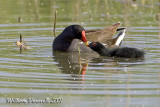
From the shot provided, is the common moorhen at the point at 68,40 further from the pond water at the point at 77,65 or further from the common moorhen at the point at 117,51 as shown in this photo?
the common moorhen at the point at 117,51

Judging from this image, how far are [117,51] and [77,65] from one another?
3.65ft

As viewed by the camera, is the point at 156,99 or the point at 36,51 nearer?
the point at 156,99

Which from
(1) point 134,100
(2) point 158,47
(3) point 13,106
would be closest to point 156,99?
(1) point 134,100

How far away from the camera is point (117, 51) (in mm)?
9289

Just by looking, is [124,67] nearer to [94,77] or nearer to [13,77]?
[94,77]

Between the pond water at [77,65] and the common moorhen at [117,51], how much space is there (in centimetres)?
17

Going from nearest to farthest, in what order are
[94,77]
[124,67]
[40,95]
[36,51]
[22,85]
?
[40,95], [22,85], [94,77], [124,67], [36,51]

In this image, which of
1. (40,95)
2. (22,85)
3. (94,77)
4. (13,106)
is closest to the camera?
(13,106)

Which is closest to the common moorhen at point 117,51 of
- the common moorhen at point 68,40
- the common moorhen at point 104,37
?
the common moorhen at point 68,40

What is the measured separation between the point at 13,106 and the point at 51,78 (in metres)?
1.44

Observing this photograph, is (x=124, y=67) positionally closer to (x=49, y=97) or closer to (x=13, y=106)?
(x=49, y=97)

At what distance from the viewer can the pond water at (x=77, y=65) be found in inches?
253

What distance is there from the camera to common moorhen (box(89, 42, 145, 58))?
9094mm

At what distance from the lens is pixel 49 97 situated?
6.38m
